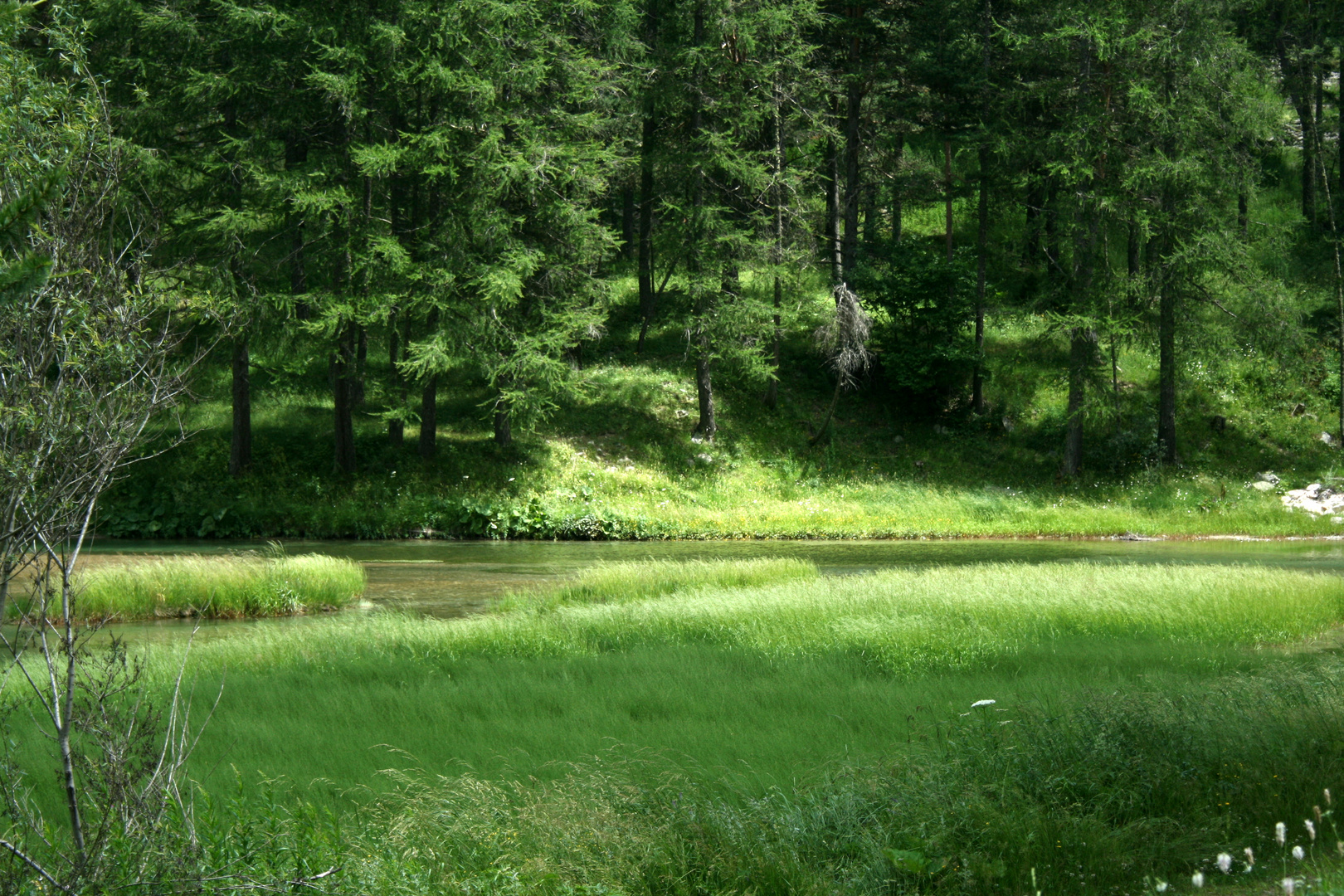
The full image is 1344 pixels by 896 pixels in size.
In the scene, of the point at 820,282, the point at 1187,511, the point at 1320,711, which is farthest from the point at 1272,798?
the point at 820,282

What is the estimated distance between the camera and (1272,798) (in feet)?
23.0

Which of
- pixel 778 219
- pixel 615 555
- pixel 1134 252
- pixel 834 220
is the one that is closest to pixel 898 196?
pixel 834 220

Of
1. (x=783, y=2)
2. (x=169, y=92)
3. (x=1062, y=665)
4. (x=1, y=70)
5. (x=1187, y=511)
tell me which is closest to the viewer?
(x=1, y=70)

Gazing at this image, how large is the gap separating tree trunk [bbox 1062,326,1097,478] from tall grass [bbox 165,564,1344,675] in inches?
571

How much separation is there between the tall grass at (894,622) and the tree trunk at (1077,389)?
571 inches

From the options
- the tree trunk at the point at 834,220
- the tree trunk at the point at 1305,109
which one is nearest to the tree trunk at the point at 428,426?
the tree trunk at the point at 834,220

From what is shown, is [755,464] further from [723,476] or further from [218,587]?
[218,587]

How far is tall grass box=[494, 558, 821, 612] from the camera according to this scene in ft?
55.3

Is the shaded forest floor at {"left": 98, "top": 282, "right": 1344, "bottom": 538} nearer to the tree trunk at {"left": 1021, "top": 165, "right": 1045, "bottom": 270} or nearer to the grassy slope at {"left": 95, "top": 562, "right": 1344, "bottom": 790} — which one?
the tree trunk at {"left": 1021, "top": 165, "right": 1045, "bottom": 270}

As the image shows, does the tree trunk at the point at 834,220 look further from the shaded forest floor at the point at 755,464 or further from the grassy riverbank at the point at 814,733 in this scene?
the grassy riverbank at the point at 814,733

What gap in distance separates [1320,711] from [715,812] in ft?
16.9

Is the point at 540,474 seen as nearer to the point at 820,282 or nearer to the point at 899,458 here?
the point at 899,458

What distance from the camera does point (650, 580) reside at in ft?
59.3

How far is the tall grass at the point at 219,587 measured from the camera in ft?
54.6
